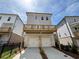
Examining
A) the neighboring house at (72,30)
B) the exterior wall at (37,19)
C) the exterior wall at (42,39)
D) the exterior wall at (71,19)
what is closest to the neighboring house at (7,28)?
the exterior wall at (42,39)

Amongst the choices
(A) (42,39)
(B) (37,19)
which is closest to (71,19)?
(B) (37,19)

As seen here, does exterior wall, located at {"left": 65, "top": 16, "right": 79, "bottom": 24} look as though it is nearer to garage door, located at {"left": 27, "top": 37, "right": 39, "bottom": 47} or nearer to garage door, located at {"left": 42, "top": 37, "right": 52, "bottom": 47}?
garage door, located at {"left": 42, "top": 37, "right": 52, "bottom": 47}

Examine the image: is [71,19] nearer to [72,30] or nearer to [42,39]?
[72,30]

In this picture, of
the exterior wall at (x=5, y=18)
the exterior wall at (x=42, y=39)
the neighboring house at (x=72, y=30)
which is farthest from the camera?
the exterior wall at (x=5, y=18)

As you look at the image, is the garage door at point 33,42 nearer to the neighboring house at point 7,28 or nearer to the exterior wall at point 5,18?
the neighboring house at point 7,28

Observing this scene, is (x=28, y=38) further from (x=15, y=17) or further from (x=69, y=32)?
(x=69, y=32)

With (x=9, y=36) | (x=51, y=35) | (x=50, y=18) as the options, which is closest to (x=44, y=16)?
(x=50, y=18)

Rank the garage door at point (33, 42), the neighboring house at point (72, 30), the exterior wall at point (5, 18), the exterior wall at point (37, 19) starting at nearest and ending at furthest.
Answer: the neighboring house at point (72, 30), the garage door at point (33, 42), the exterior wall at point (37, 19), the exterior wall at point (5, 18)

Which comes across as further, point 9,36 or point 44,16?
point 44,16

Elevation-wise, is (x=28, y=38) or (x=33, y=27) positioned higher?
(x=33, y=27)

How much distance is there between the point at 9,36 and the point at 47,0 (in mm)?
10222

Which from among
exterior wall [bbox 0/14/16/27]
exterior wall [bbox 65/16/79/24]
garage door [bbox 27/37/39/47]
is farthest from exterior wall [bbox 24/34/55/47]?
exterior wall [bbox 0/14/16/27]

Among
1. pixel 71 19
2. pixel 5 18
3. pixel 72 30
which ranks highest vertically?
pixel 5 18

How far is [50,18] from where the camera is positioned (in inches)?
540
